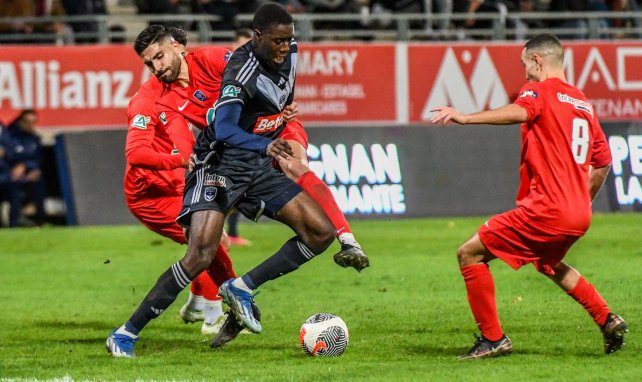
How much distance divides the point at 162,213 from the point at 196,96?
1320 millimetres

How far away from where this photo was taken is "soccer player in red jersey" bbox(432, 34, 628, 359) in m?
7.91

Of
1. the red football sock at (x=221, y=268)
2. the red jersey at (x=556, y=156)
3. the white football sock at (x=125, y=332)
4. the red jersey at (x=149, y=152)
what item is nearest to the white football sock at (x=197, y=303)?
the red football sock at (x=221, y=268)

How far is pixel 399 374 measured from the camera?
7.61 meters

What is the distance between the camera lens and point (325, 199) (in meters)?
9.12

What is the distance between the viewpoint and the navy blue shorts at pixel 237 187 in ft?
28.1

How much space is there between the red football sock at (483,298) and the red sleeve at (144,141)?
9.31 feet

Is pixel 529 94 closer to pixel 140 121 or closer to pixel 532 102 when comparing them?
pixel 532 102

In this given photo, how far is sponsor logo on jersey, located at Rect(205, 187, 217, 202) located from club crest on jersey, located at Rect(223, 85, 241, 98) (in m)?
0.68

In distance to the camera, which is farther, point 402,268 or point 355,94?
point 355,94

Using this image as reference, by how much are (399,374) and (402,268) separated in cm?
618

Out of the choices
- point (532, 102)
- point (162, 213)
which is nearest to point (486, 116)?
point (532, 102)

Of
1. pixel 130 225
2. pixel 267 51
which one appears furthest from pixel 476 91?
pixel 267 51

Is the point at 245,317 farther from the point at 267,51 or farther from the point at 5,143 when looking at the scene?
the point at 5,143

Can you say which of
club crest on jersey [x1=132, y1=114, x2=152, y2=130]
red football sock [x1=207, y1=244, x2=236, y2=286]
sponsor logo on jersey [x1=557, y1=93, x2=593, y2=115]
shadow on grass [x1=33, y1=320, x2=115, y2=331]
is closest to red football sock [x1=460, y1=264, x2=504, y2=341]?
sponsor logo on jersey [x1=557, y1=93, x2=593, y2=115]
